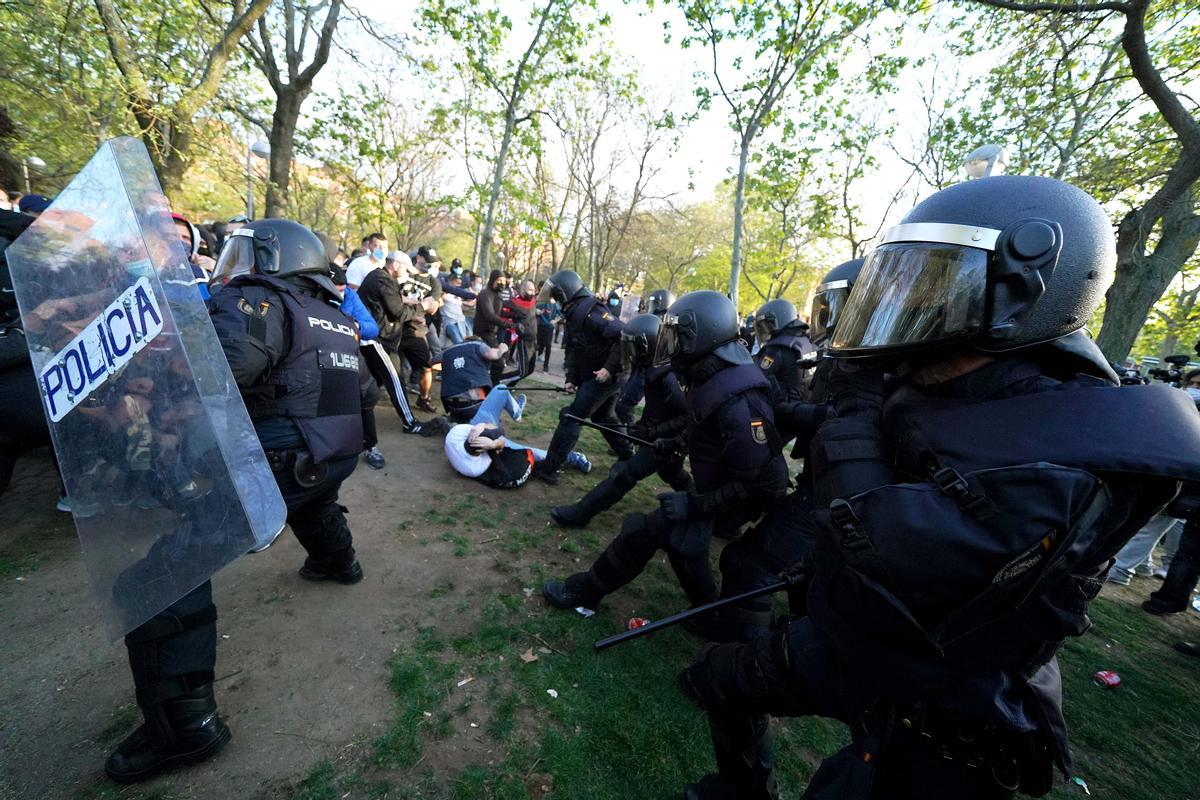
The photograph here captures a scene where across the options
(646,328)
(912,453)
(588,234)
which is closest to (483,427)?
(646,328)

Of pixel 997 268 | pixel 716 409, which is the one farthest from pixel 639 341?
pixel 997 268

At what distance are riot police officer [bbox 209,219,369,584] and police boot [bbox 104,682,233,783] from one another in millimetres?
855

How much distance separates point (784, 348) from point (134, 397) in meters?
4.85

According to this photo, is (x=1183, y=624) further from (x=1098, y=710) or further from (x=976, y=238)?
(x=976, y=238)

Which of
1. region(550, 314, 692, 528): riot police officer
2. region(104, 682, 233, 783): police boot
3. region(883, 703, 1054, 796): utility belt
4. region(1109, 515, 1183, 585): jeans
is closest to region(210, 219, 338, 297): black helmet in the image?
region(104, 682, 233, 783): police boot

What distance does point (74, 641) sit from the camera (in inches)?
95.8

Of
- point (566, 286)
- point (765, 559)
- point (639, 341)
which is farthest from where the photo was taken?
point (566, 286)

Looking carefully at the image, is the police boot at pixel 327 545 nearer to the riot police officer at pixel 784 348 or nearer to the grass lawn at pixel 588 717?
the grass lawn at pixel 588 717

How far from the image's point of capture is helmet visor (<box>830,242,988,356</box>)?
1178 mm

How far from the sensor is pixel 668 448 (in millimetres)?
4109

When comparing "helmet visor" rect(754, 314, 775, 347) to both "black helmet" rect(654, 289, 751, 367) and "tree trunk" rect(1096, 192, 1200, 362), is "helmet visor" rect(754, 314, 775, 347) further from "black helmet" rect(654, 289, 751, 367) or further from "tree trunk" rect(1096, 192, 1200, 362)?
"tree trunk" rect(1096, 192, 1200, 362)

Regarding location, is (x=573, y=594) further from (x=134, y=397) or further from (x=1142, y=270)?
(x=1142, y=270)

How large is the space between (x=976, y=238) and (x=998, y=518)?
0.70 m

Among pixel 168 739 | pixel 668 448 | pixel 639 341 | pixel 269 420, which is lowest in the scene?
pixel 168 739
